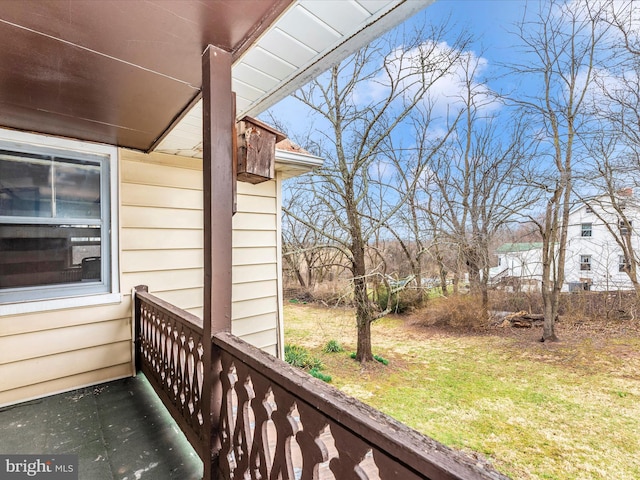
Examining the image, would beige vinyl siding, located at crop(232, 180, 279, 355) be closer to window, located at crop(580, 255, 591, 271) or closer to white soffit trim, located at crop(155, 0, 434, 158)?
white soffit trim, located at crop(155, 0, 434, 158)

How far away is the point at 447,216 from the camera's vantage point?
973cm

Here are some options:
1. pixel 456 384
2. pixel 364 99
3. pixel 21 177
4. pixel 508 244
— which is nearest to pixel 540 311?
pixel 508 244

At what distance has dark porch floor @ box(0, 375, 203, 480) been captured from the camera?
1687 millimetres

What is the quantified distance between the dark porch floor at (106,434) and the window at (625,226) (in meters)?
9.98

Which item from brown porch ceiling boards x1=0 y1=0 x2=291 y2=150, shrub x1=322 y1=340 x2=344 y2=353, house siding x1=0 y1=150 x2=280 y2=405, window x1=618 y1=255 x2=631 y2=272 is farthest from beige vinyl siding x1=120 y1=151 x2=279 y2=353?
window x1=618 y1=255 x2=631 y2=272

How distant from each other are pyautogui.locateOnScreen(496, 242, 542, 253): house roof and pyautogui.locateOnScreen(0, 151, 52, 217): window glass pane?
34.3 ft

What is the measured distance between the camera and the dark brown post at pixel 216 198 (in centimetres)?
140

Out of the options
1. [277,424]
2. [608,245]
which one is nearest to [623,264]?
[608,245]

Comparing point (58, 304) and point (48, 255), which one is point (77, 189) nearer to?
point (48, 255)

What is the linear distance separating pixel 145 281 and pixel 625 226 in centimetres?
1039

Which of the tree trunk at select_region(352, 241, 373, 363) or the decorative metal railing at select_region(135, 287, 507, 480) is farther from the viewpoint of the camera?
the tree trunk at select_region(352, 241, 373, 363)

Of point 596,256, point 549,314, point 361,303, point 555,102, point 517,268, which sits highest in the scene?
point 555,102

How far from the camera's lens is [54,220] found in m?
2.46

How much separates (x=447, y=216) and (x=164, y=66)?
9549 mm
